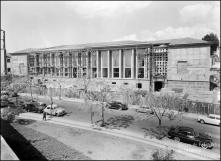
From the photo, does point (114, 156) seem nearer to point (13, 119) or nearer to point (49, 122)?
point (49, 122)

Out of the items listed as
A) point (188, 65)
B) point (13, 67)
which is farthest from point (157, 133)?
point (13, 67)

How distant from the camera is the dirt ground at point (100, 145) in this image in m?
18.1

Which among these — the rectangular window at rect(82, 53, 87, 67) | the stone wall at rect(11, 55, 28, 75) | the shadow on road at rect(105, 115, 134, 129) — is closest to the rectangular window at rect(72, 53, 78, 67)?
the rectangular window at rect(82, 53, 87, 67)

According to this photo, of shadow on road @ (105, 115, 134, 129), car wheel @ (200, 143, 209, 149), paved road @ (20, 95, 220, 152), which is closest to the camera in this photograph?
car wheel @ (200, 143, 209, 149)

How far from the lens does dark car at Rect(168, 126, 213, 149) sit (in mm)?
20156

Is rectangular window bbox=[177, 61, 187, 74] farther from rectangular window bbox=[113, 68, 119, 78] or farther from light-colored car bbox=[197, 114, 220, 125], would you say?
rectangular window bbox=[113, 68, 119, 78]

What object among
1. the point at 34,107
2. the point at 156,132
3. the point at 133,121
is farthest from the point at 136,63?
the point at 156,132

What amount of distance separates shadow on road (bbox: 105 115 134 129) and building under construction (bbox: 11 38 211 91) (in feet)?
54.2

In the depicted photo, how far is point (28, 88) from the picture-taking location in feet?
181

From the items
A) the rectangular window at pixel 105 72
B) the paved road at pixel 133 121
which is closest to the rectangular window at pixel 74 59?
the rectangular window at pixel 105 72

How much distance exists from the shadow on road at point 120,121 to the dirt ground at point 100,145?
12.0ft

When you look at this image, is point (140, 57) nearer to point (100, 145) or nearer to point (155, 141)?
point (155, 141)

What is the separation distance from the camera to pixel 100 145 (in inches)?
802

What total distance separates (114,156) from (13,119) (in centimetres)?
1907
